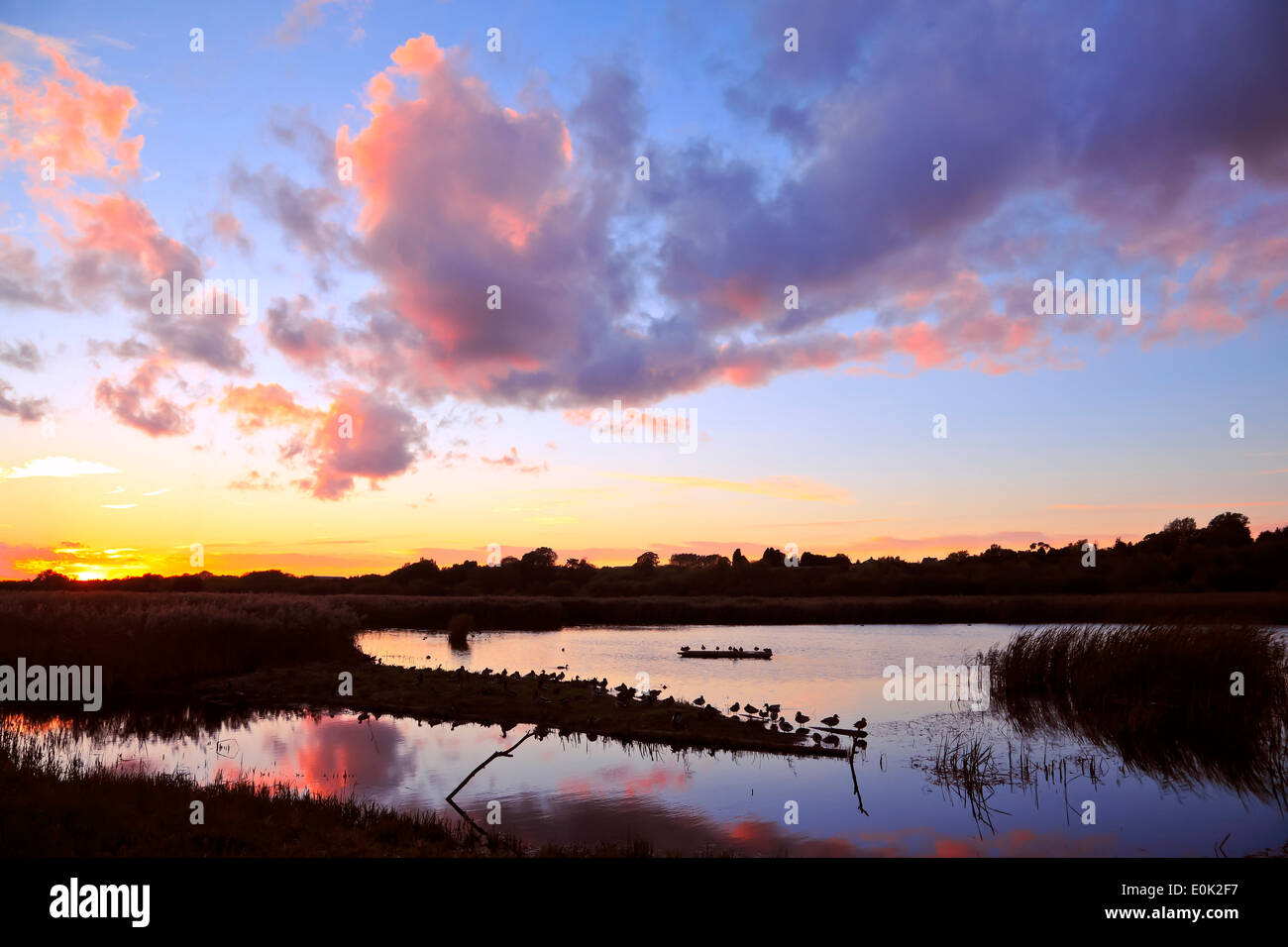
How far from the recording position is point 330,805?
13406 millimetres

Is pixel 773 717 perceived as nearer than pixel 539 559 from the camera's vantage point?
Yes

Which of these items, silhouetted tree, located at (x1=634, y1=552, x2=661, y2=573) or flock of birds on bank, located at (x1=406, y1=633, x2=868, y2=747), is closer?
flock of birds on bank, located at (x1=406, y1=633, x2=868, y2=747)

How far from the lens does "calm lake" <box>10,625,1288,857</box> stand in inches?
539

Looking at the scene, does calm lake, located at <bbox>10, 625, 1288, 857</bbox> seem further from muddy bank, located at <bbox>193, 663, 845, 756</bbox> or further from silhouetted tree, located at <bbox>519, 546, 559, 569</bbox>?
silhouetted tree, located at <bbox>519, 546, 559, 569</bbox>

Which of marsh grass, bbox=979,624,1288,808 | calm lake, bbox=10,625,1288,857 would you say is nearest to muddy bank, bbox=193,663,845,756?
calm lake, bbox=10,625,1288,857

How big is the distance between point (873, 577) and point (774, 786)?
9316cm

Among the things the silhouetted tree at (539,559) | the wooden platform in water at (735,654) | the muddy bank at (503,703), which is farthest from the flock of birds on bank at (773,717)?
the silhouetted tree at (539,559)

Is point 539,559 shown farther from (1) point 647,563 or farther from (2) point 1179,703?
(2) point 1179,703

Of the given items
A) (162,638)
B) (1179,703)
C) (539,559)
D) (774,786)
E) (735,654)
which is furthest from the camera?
(539,559)

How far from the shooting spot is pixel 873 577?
105 m

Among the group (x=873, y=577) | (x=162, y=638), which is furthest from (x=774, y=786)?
(x=873, y=577)

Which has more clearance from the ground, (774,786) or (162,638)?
(162,638)

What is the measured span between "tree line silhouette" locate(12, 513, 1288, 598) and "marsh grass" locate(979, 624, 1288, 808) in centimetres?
5978

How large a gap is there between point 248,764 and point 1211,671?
26.6 meters
